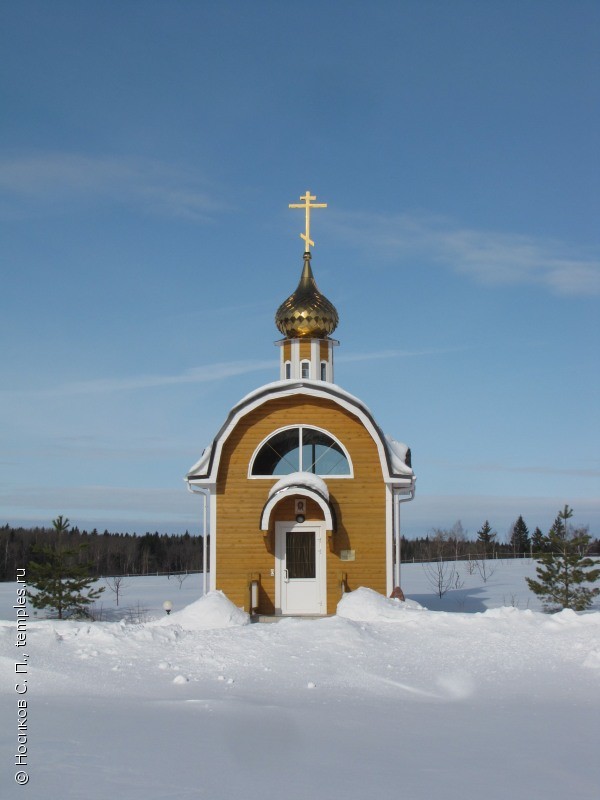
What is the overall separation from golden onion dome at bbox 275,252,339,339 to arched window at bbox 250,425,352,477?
3867 mm

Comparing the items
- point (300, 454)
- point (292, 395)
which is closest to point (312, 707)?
point (300, 454)

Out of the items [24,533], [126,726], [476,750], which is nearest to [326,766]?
[476,750]

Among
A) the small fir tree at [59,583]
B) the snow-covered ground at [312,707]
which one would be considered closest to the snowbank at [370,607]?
the snow-covered ground at [312,707]

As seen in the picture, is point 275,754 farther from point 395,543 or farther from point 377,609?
point 395,543

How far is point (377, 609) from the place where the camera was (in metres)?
14.0

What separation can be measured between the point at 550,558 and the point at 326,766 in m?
16.4

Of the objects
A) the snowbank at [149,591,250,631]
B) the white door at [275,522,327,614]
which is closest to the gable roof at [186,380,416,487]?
the white door at [275,522,327,614]

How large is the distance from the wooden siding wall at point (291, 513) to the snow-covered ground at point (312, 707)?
6.25 ft

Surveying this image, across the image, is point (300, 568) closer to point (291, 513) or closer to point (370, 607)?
point (291, 513)

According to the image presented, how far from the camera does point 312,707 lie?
309 inches

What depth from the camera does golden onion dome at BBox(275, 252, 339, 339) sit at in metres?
20.0

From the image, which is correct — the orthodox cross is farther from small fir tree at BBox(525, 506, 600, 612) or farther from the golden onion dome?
small fir tree at BBox(525, 506, 600, 612)

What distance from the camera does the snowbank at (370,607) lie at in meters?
13.7

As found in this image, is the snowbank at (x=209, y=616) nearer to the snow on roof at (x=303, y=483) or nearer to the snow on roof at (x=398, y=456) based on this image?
the snow on roof at (x=303, y=483)
